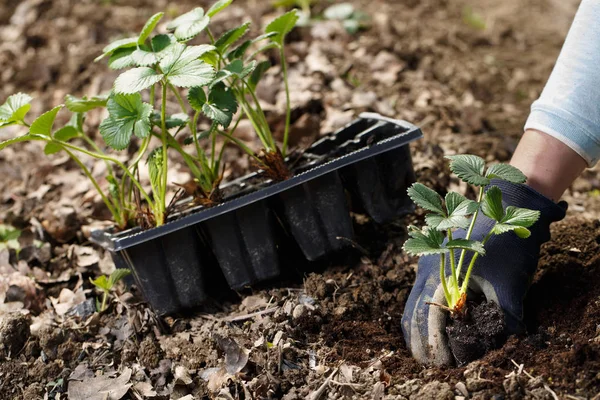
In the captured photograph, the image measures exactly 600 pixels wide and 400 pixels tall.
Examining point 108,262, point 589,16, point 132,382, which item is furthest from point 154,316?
point 589,16

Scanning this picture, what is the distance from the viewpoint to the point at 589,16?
5.39 ft

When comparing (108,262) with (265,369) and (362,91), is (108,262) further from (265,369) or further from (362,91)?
(362,91)

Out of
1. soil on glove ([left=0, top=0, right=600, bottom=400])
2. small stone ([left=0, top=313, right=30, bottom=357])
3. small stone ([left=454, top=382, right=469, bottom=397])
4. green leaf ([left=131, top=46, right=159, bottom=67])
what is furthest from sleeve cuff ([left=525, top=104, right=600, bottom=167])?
small stone ([left=0, top=313, right=30, bottom=357])

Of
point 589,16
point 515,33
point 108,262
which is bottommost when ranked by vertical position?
point 515,33

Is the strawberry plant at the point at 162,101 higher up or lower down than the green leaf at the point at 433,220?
higher up

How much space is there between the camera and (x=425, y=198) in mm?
1541

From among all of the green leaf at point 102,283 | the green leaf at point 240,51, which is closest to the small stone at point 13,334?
the green leaf at point 102,283

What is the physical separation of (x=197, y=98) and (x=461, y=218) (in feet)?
2.49

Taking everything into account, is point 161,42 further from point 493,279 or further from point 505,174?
point 493,279

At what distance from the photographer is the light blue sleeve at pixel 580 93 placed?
163 cm

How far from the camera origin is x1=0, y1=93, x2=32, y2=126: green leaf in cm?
172

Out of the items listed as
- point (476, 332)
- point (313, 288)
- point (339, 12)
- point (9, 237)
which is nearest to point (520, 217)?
point (476, 332)

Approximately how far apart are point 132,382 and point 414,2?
10.4ft

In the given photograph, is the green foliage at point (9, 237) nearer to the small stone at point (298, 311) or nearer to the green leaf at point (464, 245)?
the small stone at point (298, 311)
